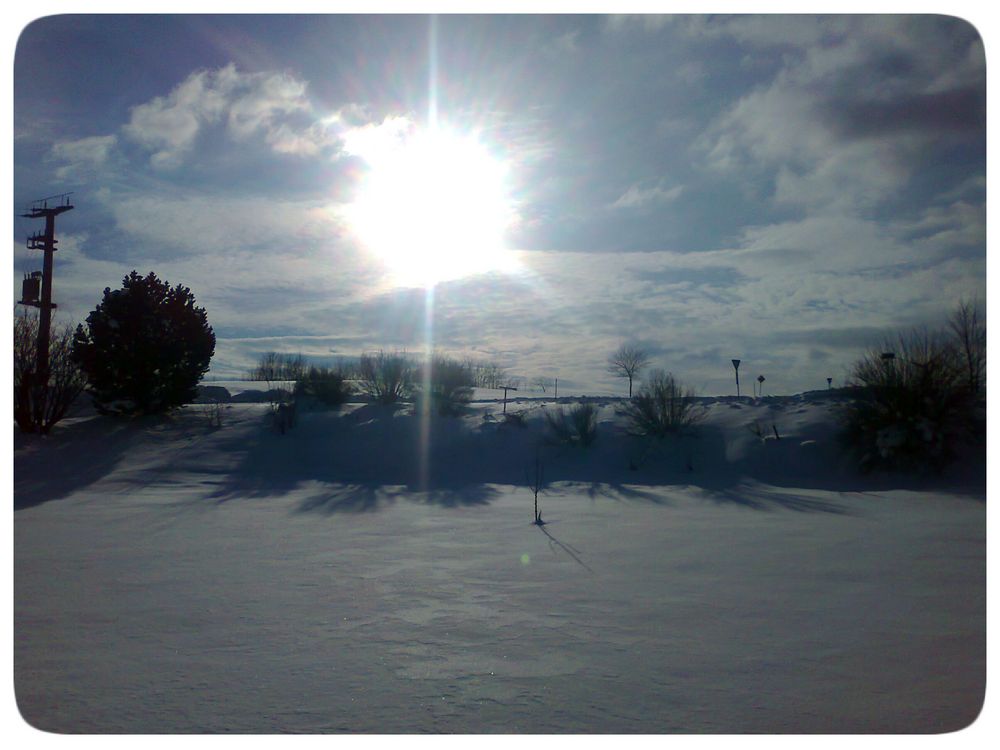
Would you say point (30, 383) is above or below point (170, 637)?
above

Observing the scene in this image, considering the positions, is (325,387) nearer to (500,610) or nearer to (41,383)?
(41,383)

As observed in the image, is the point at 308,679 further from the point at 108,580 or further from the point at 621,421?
the point at 621,421

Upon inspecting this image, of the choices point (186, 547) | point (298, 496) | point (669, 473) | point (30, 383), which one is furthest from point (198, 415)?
point (186, 547)

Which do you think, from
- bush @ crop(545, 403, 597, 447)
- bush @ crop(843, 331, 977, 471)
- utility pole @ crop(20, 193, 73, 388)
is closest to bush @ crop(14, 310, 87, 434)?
utility pole @ crop(20, 193, 73, 388)

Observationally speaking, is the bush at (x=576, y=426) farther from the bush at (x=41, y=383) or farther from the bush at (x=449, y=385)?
the bush at (x=41, y=383)

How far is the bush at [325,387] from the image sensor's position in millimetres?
25469

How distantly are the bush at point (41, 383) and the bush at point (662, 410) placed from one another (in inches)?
607

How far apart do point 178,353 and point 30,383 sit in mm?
4421

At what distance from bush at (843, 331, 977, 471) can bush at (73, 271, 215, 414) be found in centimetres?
1857

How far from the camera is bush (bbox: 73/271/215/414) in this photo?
23.2 m

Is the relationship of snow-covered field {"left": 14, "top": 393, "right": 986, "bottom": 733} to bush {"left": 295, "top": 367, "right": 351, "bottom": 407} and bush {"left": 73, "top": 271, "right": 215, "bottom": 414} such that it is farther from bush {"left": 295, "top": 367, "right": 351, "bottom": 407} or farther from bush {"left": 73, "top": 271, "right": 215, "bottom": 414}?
bush {"left": 295, "top": 367, "right": 351, "bottom": 407}

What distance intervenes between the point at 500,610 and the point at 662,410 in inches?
566

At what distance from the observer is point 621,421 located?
2089 cm

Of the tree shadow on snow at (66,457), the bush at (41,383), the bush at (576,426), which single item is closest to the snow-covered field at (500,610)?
the tree shadow on snow at (66,457)
